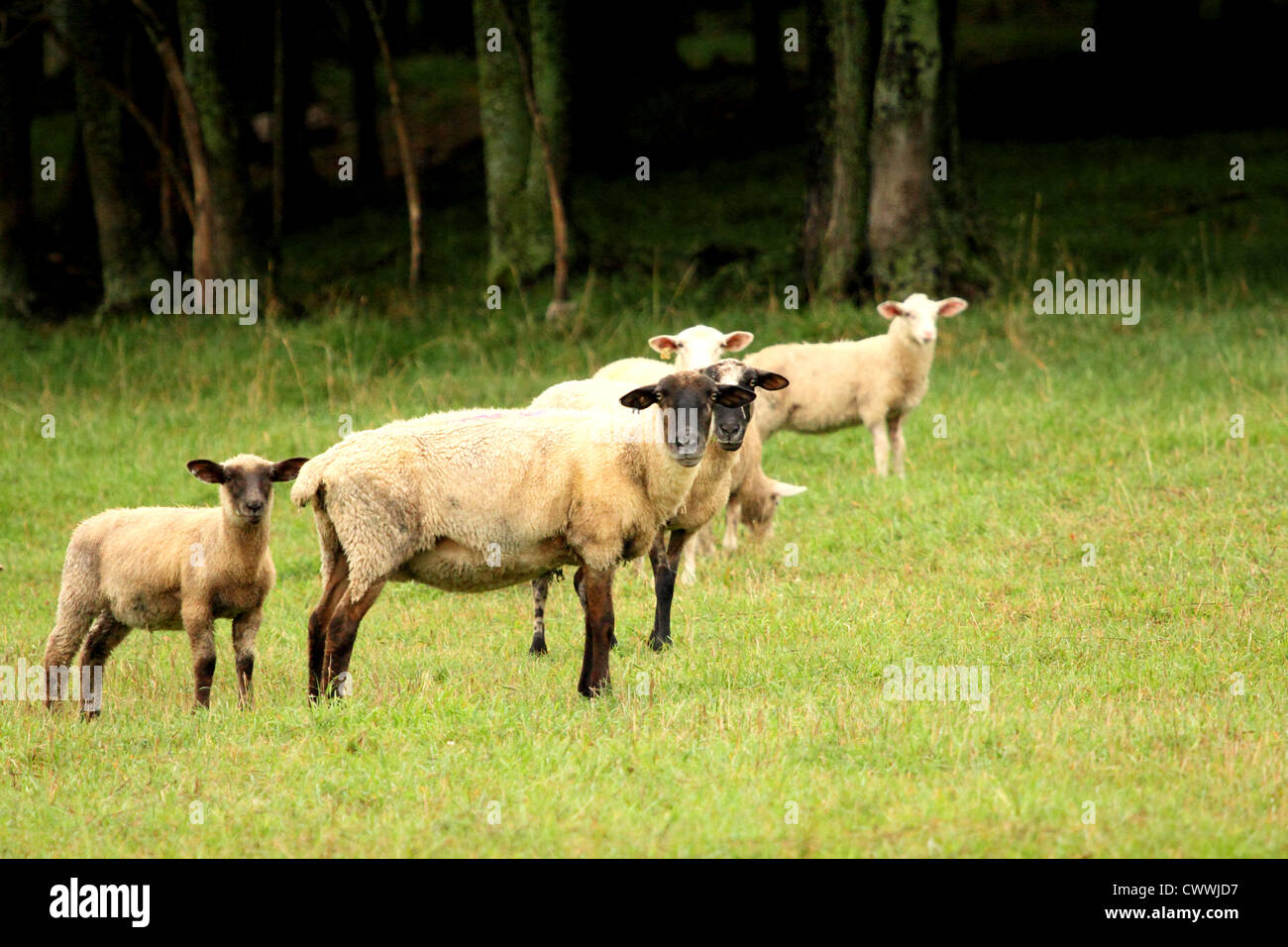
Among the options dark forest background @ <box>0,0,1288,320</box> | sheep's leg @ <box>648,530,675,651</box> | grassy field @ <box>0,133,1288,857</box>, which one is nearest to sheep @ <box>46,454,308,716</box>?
grassy field @ <box>0,133,1288,857</box>

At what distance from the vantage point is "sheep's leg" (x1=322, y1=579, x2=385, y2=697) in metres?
8.05

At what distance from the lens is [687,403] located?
26.9ft

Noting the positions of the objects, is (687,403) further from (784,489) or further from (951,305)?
(951,305)

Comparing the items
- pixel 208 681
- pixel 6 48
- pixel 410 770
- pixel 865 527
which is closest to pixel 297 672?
pixel 208 681

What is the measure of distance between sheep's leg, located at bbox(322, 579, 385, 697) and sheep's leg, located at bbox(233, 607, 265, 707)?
630mm

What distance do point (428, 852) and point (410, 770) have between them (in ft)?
3.06

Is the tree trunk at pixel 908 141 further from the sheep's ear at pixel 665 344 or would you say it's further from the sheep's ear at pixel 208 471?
the sheep's ear at pixel 208 471

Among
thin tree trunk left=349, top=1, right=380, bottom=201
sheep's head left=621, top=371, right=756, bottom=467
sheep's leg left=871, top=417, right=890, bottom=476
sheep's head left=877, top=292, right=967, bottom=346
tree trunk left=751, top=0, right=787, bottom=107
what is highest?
tree trunk left=751, top=0, right=787, bottom=107

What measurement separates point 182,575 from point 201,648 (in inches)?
17.9

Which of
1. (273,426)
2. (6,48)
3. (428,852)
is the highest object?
(6,48)

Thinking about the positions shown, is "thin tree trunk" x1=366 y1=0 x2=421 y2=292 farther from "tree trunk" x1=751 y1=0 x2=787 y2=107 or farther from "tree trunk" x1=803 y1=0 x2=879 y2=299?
"tree trunk" x1=751 y1=0 x2=787 y2=107

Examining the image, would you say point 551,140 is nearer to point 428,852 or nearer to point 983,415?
point 983,415

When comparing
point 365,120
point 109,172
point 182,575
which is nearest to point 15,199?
point 109,172
